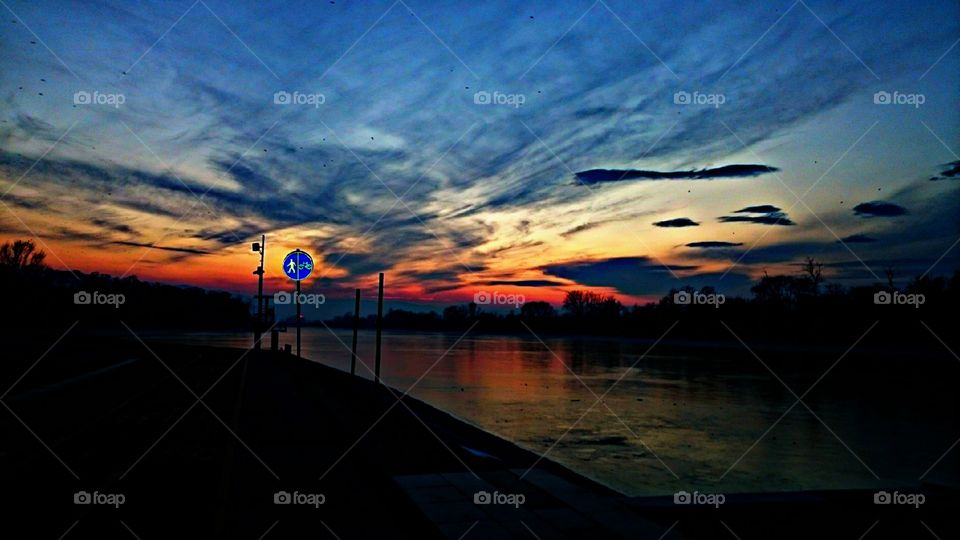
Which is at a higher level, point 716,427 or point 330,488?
point 330,488

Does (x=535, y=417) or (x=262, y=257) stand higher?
(x=262, y=257)

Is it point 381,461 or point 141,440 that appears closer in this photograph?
point 381,461

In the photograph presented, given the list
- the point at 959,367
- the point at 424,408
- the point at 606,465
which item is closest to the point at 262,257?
the point at 424,408

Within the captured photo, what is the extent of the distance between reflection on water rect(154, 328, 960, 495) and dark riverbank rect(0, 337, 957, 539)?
95.3 inches

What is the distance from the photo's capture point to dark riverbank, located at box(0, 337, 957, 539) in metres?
5.88

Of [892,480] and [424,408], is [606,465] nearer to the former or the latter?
[892,480]

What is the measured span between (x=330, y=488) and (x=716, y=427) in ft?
38.5

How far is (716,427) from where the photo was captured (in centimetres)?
1630

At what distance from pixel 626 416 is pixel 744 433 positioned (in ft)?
10.6

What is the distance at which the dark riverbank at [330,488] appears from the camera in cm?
588

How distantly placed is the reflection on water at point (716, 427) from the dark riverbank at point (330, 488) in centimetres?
242

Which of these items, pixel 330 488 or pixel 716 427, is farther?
pixel 716 427

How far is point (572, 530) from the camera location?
5359 millimetres

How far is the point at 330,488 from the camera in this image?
7.45 meters
